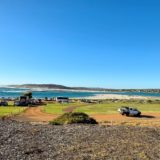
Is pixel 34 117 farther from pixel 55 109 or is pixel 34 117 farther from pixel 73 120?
pixel 55 109

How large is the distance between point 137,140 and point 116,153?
6.03m

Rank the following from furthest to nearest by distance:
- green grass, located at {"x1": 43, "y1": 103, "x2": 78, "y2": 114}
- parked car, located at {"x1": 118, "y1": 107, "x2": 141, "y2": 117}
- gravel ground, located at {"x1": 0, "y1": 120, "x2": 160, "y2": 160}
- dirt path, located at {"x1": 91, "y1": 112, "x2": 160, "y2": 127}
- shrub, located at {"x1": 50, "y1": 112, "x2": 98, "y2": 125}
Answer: green grass, located at {"x1": 43, "y1": 103, "x2": 78, "y2": 114} < parked car, located at {"x1": 118, "y1": 107, "x2": 141, "y2": 117} < dirt path, located at {"x1": 91, "y1": 112, "x2": 160, "y2": 127} < shrub, located at {"x1": 50, "y1": 112, "x2": 98, "y2": 125} < gravel ground, located at {"x1": 0, "y1": 120, "x2": 160, "y2": 160}

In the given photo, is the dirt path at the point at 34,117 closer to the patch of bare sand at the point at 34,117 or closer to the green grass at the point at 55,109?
the patch of bare sand at the point at 34,117

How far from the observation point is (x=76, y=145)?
2389 cm

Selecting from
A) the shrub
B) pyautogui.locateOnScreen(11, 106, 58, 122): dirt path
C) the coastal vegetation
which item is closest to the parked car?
the coastal vegetation

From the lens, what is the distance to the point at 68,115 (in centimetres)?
4794

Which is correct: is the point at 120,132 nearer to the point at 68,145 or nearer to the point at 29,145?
the point at 68,145

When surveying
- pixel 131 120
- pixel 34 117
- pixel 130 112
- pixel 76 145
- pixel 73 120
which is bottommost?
pixel 34 117

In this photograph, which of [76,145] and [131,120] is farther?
[131,120]

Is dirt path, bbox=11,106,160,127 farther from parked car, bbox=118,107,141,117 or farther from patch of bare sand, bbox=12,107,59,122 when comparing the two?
parked car, bbox=118,107,141,117

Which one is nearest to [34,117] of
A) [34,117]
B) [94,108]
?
[34,117]

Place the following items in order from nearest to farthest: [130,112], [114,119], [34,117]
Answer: [114,119] → [34,117] → [130,112]

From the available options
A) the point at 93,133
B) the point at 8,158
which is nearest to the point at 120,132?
the point at 93,133

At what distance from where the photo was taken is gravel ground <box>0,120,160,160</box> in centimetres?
2027
